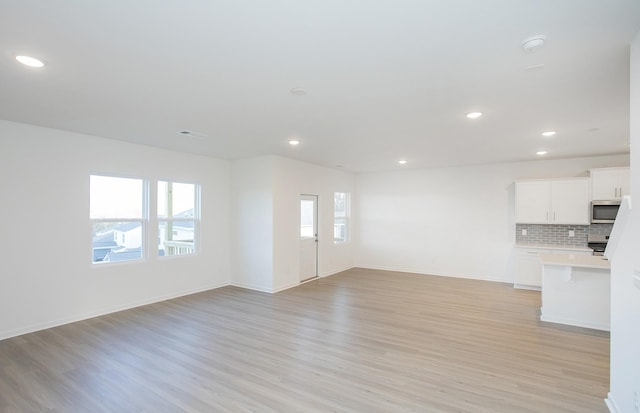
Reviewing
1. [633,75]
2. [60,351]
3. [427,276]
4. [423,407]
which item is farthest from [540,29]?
[427,276]

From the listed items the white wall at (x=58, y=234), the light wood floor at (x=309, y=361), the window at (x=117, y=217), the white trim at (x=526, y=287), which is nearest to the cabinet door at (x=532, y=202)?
the white trim at (x=526, y=287)

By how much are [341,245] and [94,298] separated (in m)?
5.50

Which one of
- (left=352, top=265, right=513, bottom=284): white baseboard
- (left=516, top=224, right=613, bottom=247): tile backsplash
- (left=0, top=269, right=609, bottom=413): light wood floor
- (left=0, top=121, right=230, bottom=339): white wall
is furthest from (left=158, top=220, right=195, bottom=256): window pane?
(left=516, top=224, right=613, bottom=247): tile backsplash

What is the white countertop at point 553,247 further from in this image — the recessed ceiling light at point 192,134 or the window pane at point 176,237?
the window pane at point 176,237

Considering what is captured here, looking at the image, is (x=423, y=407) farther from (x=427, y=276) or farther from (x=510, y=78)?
(x=427, y=276)

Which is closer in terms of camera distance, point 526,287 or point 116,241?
point 116,241

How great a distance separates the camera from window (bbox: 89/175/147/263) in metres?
4.84

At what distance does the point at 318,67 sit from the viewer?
97.4 inches

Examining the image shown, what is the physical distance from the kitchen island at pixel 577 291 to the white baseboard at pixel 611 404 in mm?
2059

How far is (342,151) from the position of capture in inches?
229

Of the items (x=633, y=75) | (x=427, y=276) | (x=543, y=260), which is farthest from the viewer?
(x=427, y=276)

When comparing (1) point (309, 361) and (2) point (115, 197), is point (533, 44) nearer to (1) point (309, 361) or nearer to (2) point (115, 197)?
(1) point (309, 361)

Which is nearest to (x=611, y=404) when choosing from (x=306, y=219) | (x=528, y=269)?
(x=528, y=269)

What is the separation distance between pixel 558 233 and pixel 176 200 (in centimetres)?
763
